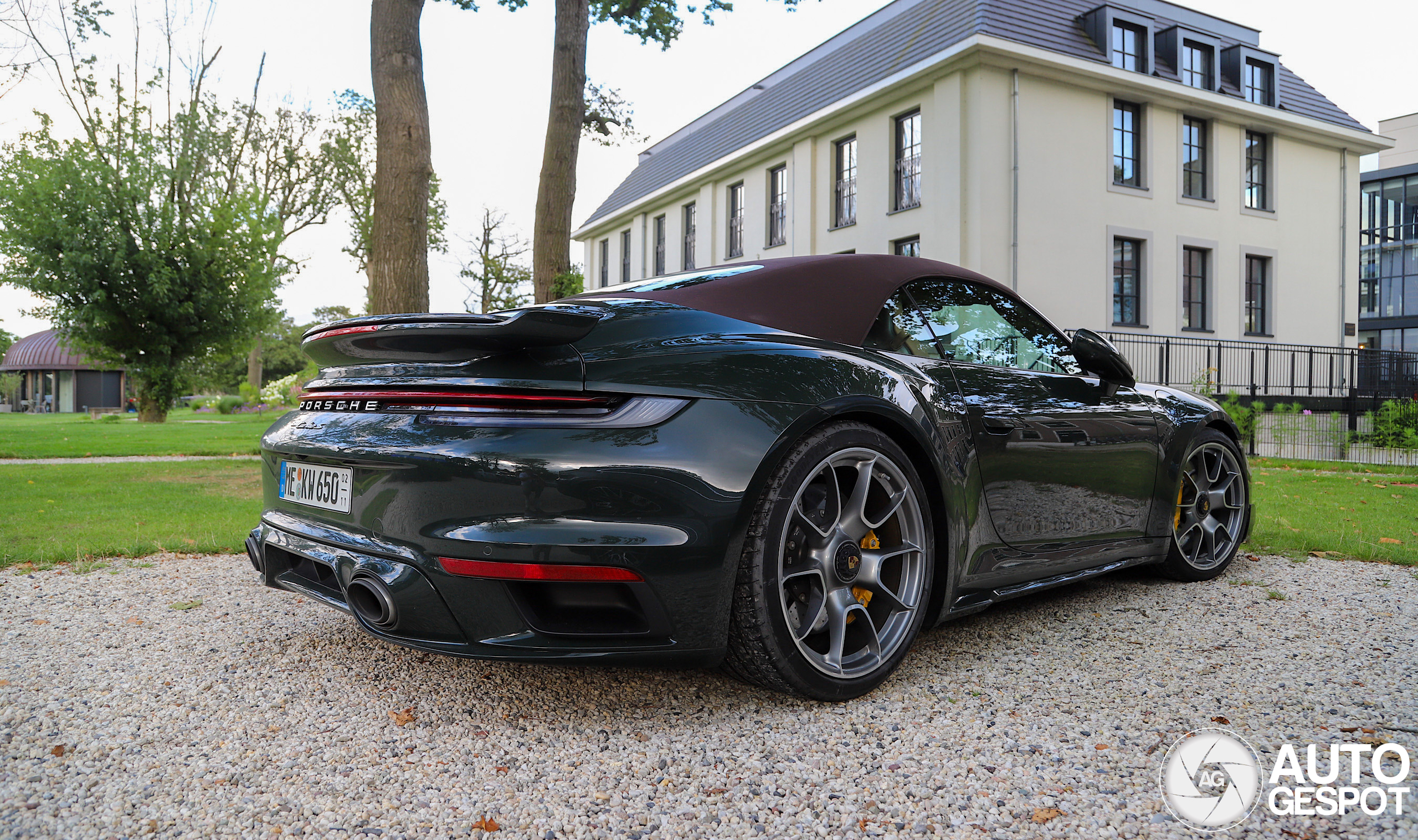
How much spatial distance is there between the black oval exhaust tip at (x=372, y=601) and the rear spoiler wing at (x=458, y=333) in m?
0.56

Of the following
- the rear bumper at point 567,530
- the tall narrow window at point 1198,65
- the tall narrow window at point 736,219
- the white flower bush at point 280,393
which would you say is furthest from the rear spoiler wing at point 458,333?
the white flower bush at point 280,393

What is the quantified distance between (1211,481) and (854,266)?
2.30 metres

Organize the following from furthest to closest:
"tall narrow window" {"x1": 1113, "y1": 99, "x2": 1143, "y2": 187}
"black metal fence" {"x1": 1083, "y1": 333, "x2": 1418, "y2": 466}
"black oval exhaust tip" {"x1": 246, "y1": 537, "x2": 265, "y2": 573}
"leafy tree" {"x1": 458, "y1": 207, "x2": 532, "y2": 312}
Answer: "leafy tree" {"x1": 458, "y1": 207, "x2": 532, "y2": 312} → "tall narrow window" {"x1": 1113, "y1": 99, "x2": 1143, "y2": 187} → "black metal fence" {"x1": 1083, "y1": 333, "x2": 1418, "y2": 466} → "black oval exhaust tip" {"x1": 246, "y1": 537, "x2": 265, "y2": 573}

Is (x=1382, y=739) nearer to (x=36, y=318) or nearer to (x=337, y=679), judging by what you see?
(x=337, y=679)

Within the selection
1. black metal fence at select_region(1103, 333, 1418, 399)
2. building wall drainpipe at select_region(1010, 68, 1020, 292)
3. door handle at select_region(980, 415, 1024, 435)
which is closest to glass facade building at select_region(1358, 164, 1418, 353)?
black metal fence at select_region(1103, 333, 1418, 399)

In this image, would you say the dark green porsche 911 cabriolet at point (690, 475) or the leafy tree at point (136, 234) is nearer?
the dark green porsche 911 cabriolet at point (690, 475)

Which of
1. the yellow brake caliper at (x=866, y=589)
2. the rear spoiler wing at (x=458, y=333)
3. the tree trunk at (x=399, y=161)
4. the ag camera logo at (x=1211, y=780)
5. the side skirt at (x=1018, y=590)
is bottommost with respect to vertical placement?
the ag camera logo at (x=1211, y=780)

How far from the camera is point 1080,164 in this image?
615 inches

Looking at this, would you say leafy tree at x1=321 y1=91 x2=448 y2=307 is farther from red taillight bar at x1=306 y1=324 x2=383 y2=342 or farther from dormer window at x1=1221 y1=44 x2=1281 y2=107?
red taillight bar at x1=306 y1=324 x2=383 y2=342

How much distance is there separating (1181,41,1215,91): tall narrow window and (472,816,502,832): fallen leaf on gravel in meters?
19.5

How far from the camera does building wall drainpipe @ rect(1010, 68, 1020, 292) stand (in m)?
14.8

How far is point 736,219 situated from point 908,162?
6375 millimetres

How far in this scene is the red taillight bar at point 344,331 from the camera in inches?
→ 87.7

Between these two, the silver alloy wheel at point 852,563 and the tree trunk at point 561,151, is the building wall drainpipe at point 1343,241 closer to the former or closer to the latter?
the tree trunk at point 561,151
